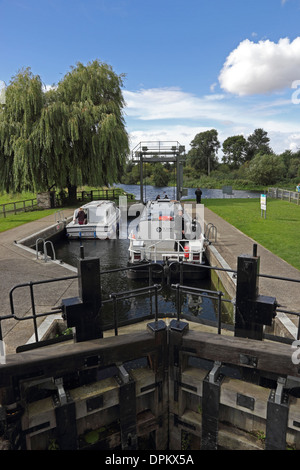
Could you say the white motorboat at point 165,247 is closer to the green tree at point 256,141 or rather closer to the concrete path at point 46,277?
the concrete path at point 46,277

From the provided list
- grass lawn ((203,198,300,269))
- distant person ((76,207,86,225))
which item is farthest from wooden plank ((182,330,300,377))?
distant person ((76,207,86,225))

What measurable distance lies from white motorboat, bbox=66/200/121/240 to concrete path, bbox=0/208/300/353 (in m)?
2.82

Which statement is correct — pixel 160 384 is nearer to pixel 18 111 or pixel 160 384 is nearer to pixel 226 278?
pixel 226 278

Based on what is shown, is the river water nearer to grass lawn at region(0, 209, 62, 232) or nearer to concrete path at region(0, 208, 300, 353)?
concrete path at region(0, 208, 300, 353)

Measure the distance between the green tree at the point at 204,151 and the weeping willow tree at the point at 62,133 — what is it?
70.3 m

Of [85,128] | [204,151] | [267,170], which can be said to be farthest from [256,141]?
[85,128]

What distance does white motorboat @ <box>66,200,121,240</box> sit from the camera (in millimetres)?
17219

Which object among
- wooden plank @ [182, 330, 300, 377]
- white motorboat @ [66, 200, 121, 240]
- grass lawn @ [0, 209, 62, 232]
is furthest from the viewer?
grass lawn @ [0, 209, 62, 232]

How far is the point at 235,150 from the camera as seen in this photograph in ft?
327

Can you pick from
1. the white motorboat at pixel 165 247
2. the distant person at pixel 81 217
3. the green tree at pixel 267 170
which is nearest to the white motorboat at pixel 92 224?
the distant person at pixel 81 217

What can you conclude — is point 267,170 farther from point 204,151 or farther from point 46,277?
point 46,277

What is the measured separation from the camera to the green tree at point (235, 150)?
98.4 meters

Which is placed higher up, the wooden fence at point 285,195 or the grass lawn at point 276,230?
the wooden fence at point 285,195

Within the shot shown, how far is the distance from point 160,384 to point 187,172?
88570mm
